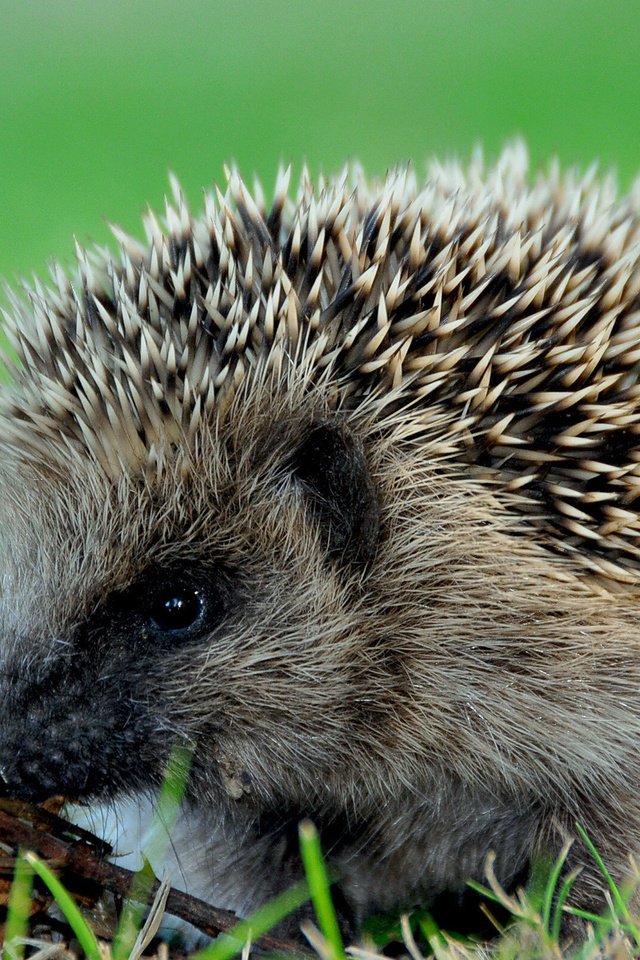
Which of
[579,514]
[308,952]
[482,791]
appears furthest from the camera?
[482,791]

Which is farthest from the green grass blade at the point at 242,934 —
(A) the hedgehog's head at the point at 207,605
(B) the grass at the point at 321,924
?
(A) the hedgehog's head at the point at 207,605

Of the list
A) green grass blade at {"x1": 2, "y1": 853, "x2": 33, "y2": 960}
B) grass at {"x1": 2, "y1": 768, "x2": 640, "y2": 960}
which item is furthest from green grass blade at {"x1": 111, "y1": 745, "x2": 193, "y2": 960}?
green grass blade at {"x1": 2, "y1": 853, "x2": 33, "y2": 960}

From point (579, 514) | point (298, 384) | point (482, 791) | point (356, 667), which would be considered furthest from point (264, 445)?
point (482, 791)

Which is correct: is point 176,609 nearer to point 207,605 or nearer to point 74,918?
point 207,605

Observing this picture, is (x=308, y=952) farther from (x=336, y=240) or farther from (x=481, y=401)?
(x=336, y=240)

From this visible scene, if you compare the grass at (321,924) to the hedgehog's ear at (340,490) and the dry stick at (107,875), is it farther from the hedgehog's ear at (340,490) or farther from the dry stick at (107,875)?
the hedgehog's ear at (340,490)

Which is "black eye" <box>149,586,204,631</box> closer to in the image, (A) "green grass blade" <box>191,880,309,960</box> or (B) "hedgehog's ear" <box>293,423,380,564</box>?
(B) "hedgehog's ear" <box>293,423,380,564</box>
